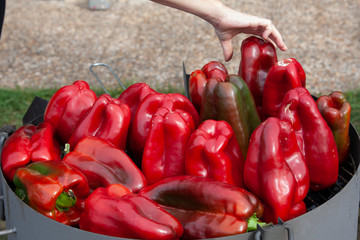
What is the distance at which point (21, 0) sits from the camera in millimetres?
7461

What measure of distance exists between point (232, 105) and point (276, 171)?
14.2 inches

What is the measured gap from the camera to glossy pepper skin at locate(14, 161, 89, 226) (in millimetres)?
1730

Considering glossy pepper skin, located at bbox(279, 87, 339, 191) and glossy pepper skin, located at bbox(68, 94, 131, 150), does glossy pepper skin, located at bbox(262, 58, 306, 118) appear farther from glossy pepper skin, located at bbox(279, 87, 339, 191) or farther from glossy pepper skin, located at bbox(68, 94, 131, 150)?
glossy pepper skin, located at bbox(68, 94, 131, 150)

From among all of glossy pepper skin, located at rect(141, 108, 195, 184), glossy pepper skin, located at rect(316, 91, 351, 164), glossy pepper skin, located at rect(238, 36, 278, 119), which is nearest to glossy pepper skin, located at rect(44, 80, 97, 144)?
glossy pepper skin, located at rect(141, 108, 195, 184)

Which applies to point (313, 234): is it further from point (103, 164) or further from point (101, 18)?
point (101, 18)

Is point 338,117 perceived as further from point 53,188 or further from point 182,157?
point 53,188

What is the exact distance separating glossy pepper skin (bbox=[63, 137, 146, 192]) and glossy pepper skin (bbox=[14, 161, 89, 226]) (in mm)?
67

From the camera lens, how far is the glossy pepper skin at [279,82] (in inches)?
84.7

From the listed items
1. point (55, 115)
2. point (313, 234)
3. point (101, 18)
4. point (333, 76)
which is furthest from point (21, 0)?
point (313, 234)

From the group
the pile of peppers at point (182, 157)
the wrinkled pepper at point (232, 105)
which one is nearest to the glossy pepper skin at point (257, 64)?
the pile of peppers at point (182, 157)

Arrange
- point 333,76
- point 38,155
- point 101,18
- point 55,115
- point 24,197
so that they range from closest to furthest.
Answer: point 24,197, point 38,155, point 55,115, point 333,76, point 101,18

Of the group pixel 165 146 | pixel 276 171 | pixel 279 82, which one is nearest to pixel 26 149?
pixel 165 146

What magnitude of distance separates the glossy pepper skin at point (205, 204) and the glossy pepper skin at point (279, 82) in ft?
2.03

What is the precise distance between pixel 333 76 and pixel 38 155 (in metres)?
4.51
